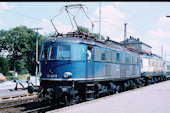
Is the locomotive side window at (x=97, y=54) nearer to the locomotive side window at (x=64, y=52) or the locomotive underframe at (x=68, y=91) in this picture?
the locomotive underframe at (x=68, y=91)

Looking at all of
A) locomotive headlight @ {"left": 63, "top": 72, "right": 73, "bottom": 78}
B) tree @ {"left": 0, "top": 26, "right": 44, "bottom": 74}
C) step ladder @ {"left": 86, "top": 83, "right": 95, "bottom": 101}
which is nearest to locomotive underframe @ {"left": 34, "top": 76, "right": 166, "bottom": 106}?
step ladder @ {"left": 86, "top": 83, "right": 95, "bottom": 101}

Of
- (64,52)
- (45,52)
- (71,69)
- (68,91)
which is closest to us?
(68,91)

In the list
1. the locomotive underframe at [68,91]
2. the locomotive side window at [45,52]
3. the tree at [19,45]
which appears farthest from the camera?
the tree at [19,45]

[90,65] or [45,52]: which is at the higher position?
[45,52]

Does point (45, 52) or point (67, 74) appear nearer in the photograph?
point (67, 74)

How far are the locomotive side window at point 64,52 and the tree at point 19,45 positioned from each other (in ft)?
210

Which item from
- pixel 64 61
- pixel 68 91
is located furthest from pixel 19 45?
pixel 68 91

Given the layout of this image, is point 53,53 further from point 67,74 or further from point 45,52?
point 67,74

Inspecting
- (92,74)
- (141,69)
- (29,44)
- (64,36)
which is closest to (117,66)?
(92,74)

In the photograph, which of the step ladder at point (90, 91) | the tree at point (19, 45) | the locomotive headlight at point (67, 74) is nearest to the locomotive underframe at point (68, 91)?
the step ladder at point (90, 91)

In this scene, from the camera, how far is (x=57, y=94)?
10.2 meters

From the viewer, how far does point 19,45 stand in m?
75.3

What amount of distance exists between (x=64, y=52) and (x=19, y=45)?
67636 millimetres

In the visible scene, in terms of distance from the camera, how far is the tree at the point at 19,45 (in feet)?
244
